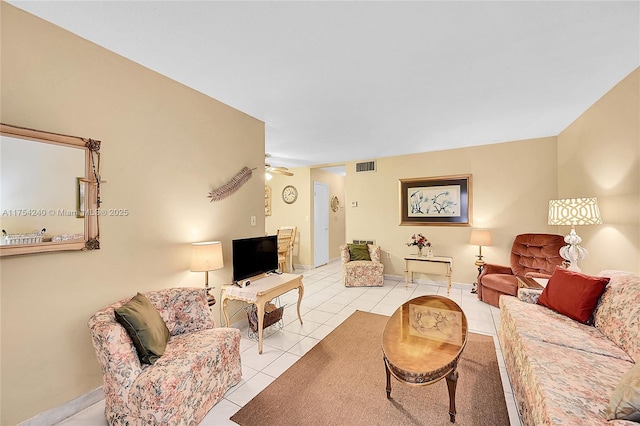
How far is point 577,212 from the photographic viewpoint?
2.70 meters

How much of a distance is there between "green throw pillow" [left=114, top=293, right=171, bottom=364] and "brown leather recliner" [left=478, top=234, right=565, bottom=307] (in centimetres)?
403

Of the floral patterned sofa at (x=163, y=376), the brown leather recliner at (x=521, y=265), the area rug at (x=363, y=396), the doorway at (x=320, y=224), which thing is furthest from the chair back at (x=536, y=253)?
the floral patterned sofa at (x=163, y=376)

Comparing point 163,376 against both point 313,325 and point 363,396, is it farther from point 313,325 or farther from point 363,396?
point 313,325

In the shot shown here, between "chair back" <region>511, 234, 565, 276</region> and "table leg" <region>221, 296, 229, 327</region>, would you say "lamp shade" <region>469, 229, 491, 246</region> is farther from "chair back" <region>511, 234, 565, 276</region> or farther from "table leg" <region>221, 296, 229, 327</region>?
"table leg" <region>221, 296, 229, 327</region>

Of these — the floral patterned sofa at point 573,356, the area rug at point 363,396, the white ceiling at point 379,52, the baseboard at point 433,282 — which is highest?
the white ceiling at point 379,52

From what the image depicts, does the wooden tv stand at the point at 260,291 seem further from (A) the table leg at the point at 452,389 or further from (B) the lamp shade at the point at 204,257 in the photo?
(A) the table leg at the point at 452,389

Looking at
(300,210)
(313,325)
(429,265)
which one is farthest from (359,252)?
(313,325)

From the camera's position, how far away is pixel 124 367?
4.87 feet

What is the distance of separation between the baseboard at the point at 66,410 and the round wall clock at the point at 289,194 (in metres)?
4.85

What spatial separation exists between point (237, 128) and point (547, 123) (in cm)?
407

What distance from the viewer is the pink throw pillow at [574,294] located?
2.02 m

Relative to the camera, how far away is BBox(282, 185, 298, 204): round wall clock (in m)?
6.35

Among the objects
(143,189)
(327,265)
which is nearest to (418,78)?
(143,189)

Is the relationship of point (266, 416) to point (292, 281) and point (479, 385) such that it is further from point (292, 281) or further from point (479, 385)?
point (479, 385)
